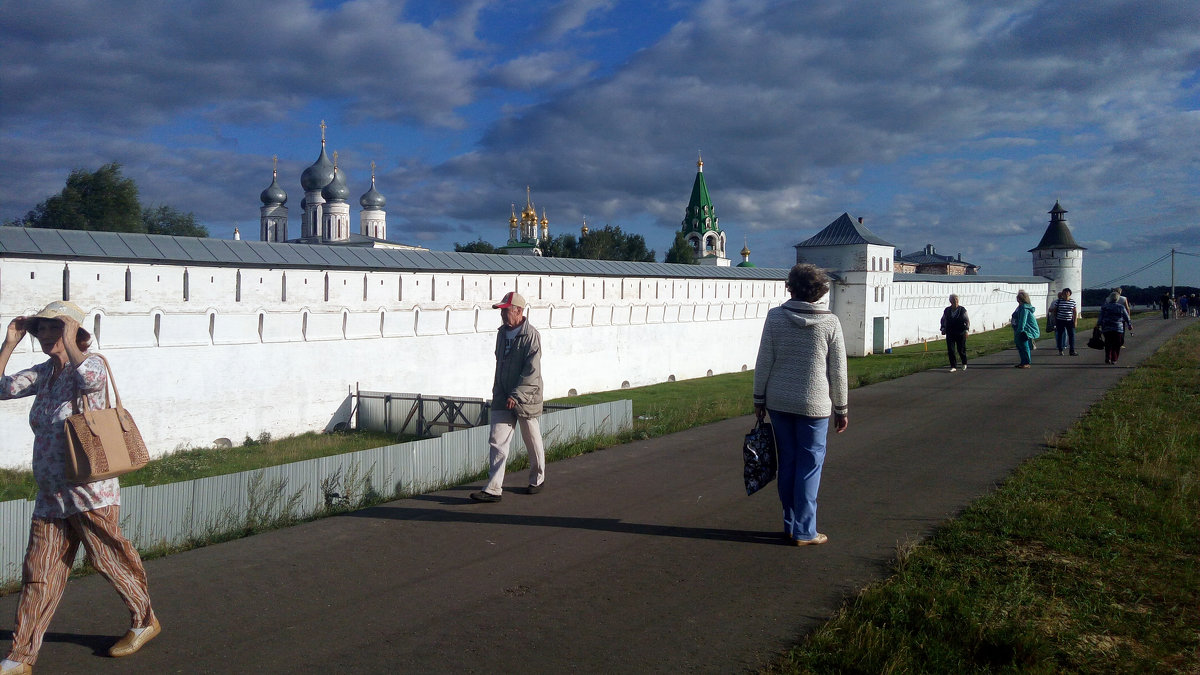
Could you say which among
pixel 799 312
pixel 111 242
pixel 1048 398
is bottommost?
pixel 1048 398

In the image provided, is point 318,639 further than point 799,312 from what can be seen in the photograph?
No

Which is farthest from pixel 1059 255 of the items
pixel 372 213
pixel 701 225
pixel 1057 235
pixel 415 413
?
pixel 415 413

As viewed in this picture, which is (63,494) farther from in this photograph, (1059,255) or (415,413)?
(1059,255)

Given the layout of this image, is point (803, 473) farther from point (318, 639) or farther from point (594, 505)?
point (318, 639)

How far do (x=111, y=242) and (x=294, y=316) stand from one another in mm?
3622

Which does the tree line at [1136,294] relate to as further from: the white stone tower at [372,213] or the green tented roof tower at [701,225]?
the white stone tower at [372,213]

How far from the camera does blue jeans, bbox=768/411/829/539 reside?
15.7ft

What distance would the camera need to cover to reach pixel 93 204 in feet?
166

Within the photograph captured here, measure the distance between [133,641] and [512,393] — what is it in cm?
308

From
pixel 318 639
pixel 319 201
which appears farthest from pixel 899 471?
pixel 319 201

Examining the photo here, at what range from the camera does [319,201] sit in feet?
188

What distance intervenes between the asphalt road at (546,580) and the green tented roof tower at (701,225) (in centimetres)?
6508

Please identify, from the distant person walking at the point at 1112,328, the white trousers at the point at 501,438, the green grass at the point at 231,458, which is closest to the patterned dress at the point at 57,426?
the white trousers at the point at 501,438

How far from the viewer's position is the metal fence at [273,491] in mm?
5148
